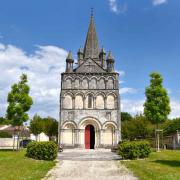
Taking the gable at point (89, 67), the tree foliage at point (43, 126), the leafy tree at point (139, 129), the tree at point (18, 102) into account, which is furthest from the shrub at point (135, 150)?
the leafy tree at point (139, 129)

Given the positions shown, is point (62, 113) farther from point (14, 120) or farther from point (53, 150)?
point (53, 150)

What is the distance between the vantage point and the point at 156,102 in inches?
1252

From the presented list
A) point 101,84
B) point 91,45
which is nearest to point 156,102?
point 101,84

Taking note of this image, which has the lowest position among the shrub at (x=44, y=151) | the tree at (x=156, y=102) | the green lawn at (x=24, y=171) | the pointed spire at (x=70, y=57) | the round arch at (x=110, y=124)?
the green lawn at (x=24, y=171)

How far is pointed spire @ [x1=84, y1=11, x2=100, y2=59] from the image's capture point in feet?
146

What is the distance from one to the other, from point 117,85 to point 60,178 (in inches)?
1145

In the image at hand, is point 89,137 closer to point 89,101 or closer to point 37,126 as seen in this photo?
point 89,101

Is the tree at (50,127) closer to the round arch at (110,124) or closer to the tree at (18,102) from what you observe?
the round arch at (110,124)

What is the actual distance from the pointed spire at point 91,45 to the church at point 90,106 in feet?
8.51

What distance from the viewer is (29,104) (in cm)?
3186

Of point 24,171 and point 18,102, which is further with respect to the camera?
point 18,102

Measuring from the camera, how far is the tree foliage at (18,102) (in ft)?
103

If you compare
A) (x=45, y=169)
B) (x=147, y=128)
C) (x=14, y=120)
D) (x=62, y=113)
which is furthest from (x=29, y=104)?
(x=147, y=128)

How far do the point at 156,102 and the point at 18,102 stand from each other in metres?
16.4
